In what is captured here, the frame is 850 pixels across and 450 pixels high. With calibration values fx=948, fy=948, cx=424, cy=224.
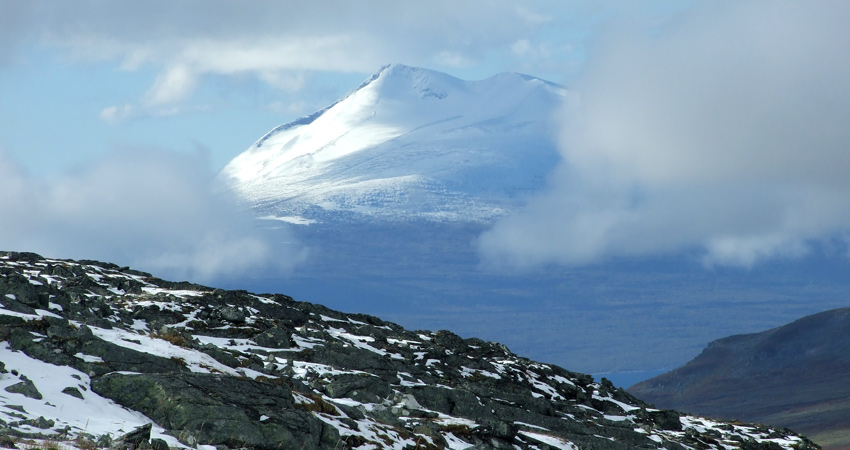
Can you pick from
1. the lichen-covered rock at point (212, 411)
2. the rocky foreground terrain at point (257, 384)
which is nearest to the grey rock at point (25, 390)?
the rocky foreground terrain at point (257, 384)

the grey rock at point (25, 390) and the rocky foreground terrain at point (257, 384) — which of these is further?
the rocky foreground terrain at point (257, 384)

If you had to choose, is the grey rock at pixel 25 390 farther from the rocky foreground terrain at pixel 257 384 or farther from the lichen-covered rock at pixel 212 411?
the lichen-covered rock at pixel 212 411

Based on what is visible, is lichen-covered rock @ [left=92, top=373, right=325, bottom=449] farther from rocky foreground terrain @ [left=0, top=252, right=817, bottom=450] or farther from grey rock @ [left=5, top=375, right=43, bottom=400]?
grey rock @ [left=5, top=375, right=43, bottom=400]

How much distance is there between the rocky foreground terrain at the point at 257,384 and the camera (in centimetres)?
2534

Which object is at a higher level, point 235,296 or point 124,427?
point 235,296

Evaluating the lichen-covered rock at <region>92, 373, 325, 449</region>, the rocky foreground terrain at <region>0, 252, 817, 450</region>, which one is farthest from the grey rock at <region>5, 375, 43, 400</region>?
the lichen-covered rock at <region>92, 373, 325, 449</region>

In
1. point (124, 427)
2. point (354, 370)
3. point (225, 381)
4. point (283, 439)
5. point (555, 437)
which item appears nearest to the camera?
point (124, 427)

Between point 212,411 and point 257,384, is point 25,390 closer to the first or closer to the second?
point 212,411

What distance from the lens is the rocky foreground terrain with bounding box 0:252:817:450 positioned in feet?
83.1

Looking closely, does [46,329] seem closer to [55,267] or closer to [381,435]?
[381,435]

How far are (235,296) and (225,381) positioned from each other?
36.6m

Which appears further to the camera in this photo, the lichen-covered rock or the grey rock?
the lichen-covered rock

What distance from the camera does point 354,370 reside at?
4584cm

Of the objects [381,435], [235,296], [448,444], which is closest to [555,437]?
[448,444]
